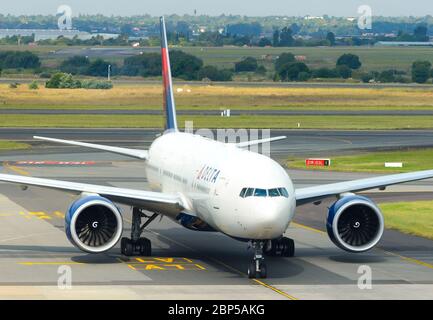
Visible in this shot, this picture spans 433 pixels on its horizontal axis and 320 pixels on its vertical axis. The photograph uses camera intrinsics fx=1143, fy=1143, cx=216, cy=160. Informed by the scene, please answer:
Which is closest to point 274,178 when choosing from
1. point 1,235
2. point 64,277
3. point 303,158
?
point 64,277

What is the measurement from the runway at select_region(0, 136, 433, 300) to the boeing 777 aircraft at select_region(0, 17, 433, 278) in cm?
108

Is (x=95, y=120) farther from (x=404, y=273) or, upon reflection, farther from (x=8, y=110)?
(x=404, y=273)

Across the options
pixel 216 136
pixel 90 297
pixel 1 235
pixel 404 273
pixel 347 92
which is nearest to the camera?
pixel 90 297

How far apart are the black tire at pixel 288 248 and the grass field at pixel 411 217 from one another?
8.86m

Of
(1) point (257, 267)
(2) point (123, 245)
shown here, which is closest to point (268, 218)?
(1) point (257, 267)

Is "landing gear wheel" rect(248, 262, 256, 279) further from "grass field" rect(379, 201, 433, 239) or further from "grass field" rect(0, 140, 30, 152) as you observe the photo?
"grass field" rect(0, 140, 30, 152)

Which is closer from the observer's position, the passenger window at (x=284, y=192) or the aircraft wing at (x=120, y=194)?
the passenger window at (x=284, y=192)

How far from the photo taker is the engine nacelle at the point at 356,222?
43.8m

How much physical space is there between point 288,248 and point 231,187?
6637 mm

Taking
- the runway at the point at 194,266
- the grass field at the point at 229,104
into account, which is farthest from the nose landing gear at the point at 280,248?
the grass field at the point at 229,104

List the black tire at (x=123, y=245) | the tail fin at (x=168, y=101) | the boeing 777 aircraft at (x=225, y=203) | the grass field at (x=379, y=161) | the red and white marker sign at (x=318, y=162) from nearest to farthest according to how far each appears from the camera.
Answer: the boeing 777 aircraft at (x=225, y=203) → the black tire at (x=123, y=245) → the tail fin at (x=168, y=101) → the grass field at (x=379, y=161) → the red and white marker sign at (x=318, y=162)

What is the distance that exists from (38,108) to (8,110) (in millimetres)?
5039

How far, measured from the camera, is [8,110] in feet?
457

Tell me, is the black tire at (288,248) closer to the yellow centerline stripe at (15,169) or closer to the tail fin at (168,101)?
the tail fin at (168,101)
